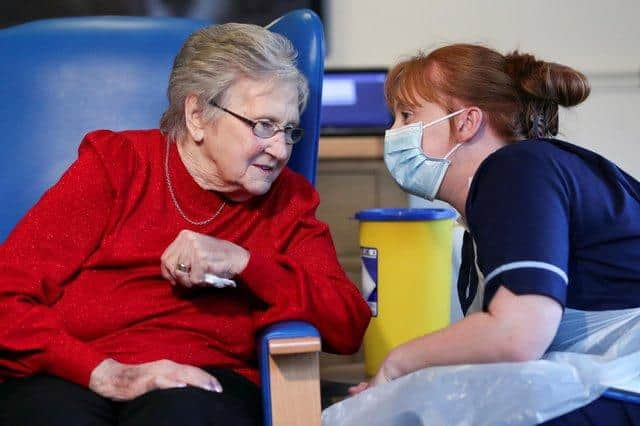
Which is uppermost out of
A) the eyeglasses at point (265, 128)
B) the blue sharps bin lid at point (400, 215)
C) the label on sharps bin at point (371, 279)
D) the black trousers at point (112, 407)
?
the eyeglasses at point (265, 128)

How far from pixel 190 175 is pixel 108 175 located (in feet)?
0.50

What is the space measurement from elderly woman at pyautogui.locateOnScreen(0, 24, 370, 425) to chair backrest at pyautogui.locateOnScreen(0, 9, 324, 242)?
9.1 inches

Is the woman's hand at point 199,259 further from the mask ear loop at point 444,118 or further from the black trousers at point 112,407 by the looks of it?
the mask ear loop at point 444,118

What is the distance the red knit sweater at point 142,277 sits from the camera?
58.3 inches

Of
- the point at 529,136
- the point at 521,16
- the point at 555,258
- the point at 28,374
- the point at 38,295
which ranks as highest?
the point at 521,16

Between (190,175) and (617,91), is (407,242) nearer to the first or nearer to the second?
(190,175)

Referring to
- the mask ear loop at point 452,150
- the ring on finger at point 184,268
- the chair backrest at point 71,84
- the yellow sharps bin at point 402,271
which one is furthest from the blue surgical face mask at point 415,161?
the yellow sharps bin at point 402,271

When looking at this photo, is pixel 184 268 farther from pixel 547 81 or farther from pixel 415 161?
pixel 547 81

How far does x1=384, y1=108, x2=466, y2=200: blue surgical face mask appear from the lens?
1.61m

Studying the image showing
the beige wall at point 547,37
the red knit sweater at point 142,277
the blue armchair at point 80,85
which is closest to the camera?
the red knit sweater at point 142,277

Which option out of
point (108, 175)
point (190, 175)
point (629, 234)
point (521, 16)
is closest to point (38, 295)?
point (108, 175)

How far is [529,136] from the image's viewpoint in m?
1.54

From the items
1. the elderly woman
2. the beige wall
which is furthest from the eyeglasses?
the beige wall

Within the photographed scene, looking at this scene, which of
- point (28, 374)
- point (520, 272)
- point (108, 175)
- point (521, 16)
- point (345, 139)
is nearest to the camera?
point (520, 272)
